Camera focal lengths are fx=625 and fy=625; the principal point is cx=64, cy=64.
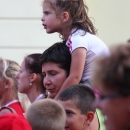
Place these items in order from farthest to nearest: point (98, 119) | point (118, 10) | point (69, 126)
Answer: point (118, 10), point (98, 119), point (69, 126)

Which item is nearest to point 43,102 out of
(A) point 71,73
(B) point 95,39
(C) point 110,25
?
(A) point 71,73

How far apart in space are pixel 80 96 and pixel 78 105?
78 millimetres

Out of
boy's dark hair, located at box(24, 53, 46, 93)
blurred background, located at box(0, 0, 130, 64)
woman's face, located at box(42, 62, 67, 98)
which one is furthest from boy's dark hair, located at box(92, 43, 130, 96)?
blurred background, located at box(0, 0, 130, 64)

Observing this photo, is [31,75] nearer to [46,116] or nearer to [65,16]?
[65,16]

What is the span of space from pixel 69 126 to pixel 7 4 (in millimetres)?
3677

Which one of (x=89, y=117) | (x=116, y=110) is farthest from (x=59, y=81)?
(x=116, y=110)

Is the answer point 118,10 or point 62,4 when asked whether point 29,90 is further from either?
point 118,10

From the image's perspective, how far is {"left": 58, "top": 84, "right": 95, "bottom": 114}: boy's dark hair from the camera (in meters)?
4.34

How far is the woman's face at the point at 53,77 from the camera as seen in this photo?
4660 millimetres

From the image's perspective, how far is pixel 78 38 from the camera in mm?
4586

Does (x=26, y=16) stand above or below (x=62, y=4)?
below

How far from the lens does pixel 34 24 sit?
770cm

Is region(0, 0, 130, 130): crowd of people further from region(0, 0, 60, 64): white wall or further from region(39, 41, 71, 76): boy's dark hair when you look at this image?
region(0, 0, 60, 64): white wall

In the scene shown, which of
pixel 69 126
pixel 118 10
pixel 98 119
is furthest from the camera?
pixel 118 10
